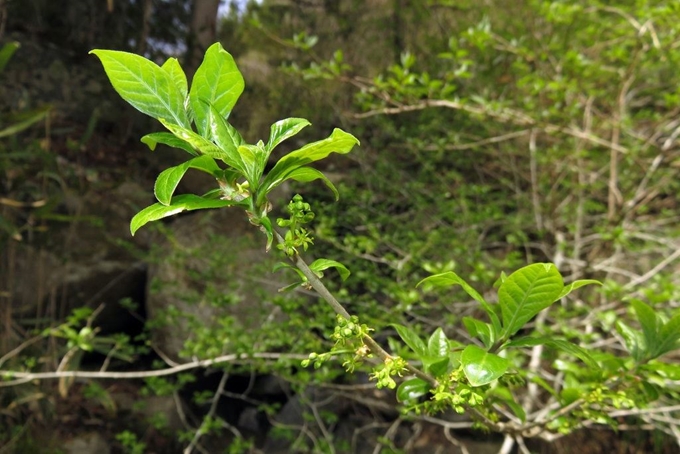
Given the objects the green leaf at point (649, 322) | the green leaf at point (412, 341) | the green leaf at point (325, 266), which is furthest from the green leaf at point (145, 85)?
the green leaf at point (649, 322)

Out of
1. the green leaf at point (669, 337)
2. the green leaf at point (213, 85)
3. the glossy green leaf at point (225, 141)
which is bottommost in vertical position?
the green leaf at point (669, 337)

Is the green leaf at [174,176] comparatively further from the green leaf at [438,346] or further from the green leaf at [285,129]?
the green leaf at [438,346]

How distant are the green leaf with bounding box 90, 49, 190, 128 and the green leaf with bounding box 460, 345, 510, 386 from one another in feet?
1.47

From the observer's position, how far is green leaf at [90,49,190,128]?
0.55 meters

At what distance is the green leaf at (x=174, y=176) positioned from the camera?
55 centimetres

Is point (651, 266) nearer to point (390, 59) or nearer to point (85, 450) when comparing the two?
point (390, 59)

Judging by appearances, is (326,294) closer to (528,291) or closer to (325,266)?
(325,266)

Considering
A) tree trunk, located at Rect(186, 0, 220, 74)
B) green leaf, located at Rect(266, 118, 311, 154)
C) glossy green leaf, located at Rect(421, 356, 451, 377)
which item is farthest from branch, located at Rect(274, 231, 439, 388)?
tree trunk, located at Rect(186, 0, 220, 74)

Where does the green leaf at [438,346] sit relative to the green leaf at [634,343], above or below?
above

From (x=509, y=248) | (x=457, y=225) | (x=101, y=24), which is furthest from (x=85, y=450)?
(x=101, y=24)

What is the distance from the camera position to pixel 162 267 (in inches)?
139

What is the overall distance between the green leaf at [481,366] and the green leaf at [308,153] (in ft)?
0.99

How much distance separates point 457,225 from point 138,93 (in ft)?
8.06

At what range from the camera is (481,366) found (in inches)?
23.2
